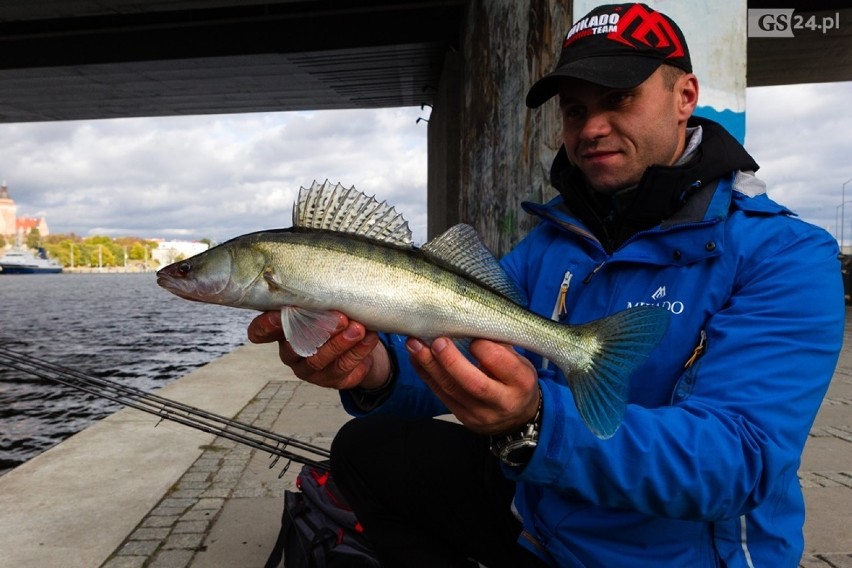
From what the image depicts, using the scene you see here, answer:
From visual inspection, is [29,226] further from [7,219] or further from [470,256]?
[470,256]

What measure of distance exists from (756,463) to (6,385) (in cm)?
1595

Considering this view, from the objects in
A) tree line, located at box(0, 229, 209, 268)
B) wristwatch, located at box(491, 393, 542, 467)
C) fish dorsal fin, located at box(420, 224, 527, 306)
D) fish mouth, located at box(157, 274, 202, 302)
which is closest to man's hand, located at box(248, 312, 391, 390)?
fish mouth, located at box(157, 274, 202, 302)

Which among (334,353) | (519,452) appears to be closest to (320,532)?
(334,353)

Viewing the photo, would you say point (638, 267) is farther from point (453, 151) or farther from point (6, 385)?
point (6, 385)

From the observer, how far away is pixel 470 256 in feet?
8.03

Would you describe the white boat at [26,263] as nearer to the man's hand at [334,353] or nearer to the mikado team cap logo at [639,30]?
the man's hand at [334,353]

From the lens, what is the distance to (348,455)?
2.90 meters

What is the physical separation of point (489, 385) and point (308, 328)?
82 cm

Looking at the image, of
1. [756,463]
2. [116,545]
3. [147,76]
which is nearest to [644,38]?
[756,463]

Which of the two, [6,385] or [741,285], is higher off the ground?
[741,285]

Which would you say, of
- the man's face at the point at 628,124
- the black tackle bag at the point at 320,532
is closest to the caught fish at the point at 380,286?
the man's face at the point at 628,124

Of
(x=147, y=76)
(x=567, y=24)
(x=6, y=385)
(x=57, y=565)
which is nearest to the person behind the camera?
(x=57, y=565)

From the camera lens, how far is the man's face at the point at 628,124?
242 cm

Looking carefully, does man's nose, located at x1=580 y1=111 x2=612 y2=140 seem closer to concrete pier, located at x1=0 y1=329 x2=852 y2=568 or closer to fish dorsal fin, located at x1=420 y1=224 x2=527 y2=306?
fish dorsal fin, located at x1=420 y1=224 x2=527 y2=306
